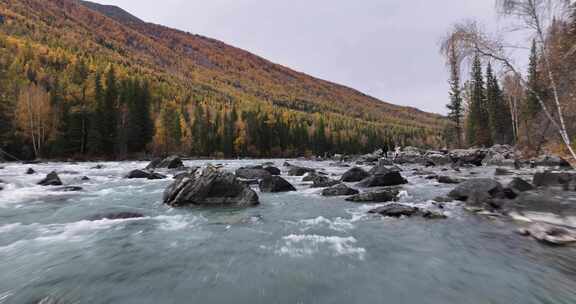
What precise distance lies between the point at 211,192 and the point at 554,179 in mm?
16354

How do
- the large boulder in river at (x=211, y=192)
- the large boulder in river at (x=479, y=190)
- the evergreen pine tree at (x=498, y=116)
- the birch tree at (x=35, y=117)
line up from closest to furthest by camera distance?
the large boulder in river at (x=479, y=190), the large boulder in river at (x=211, y=192), the birch tree at (x=35, y=117), the evergreen pine tree at (x=498, y=116)

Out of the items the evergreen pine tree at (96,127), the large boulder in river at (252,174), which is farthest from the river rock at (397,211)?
the evergreen pine tree at (96,127)

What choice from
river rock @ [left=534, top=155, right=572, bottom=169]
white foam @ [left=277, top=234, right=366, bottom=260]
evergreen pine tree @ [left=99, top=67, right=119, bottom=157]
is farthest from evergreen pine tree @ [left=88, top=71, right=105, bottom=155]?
river rock @ [left=534, top=155, right=572, bottom=169]

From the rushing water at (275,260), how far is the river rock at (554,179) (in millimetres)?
8166

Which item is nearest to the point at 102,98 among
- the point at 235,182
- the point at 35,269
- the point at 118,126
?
the point at 118,126

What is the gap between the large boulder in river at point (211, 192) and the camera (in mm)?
11578

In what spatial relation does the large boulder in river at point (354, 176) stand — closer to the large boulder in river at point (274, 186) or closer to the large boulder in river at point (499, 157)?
the large boulder in river at point (274, 186)

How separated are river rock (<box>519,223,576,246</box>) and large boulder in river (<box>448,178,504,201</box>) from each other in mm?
3828

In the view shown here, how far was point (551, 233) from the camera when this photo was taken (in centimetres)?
673

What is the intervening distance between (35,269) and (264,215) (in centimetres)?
604

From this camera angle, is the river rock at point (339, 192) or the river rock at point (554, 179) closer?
the river rock at point (554, 179)

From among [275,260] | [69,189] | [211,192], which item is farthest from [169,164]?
[275,260]

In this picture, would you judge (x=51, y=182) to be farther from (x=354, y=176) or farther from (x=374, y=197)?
(x=354, y=176)

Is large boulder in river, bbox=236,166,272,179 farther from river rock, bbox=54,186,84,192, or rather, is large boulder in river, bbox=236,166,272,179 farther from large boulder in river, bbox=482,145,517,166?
large boulder in river, bbox=482,145,517,166
